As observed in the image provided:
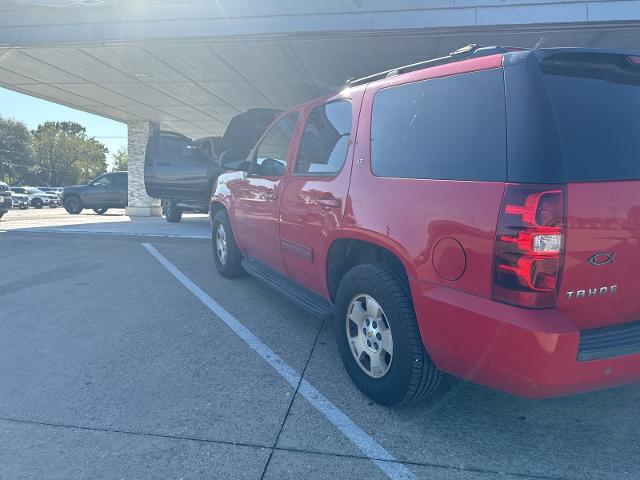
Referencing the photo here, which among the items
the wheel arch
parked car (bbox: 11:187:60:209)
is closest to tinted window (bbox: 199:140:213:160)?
the wheel arch

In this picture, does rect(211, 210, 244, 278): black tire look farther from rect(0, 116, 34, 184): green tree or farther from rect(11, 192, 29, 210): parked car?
rect(0, 116, 34, 184): green tree

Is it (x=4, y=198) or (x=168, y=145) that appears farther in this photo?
(x=4, y=198)

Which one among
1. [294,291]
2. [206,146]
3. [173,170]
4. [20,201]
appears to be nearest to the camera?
[294,291]

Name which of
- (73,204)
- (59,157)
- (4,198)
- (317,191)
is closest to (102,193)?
(73,204)

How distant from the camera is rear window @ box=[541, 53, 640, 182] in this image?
2.10 m

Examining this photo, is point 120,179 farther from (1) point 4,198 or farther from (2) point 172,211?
(2) point 172,211

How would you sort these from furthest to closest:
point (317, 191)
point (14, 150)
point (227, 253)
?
point (14, 150)
point (227, 253)
point (317, 191)

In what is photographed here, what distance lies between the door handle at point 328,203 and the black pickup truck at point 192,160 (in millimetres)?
7944

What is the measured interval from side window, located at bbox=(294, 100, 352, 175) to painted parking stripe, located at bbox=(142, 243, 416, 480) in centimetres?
147

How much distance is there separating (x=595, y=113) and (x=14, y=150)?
6175 cm

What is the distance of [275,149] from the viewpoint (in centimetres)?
444

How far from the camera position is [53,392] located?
308 cm

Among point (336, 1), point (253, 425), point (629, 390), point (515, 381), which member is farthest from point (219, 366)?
point (336, 1)

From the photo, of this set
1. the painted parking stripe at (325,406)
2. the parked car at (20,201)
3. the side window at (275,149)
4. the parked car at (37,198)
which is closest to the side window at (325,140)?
the side window at (275,149)
